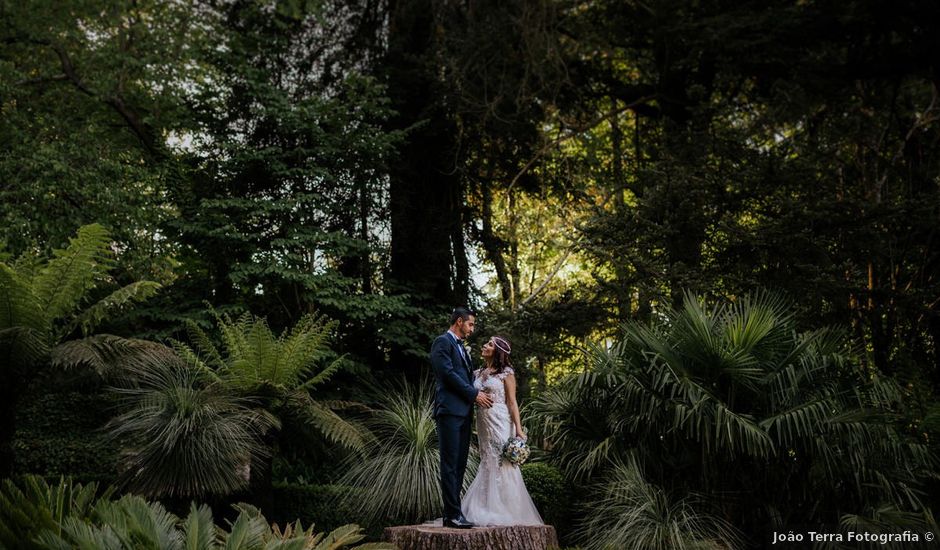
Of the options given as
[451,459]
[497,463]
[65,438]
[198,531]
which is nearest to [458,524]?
[451,459]

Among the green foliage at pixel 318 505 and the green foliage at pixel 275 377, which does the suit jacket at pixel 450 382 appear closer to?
the green foliage at pixel 275 377

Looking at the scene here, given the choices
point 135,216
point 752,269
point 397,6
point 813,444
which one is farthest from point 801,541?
point 397,6

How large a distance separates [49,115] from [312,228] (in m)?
4.64

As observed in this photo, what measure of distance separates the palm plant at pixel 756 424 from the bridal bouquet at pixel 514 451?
3.44 ft

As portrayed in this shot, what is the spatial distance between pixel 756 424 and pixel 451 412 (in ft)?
9.06

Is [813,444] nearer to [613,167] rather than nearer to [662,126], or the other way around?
[662,126]

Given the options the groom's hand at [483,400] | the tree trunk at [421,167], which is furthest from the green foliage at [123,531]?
the tree trunk at [421,167]

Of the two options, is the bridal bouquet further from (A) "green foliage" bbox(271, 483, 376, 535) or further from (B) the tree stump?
(A) "green foliage" bbox(271, 483, 376, 535)

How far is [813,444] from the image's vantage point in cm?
727

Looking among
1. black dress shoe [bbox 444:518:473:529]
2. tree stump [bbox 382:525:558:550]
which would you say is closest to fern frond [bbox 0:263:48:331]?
tree stump [bbox 382:525:558:550]

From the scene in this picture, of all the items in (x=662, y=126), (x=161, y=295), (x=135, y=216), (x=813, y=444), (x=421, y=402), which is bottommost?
(x=813, y=444)

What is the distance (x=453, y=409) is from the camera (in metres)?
6.66

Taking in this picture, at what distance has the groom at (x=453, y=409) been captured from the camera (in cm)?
662

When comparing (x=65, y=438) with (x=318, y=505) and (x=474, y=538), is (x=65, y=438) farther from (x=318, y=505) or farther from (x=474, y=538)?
(x=474, y=538)
